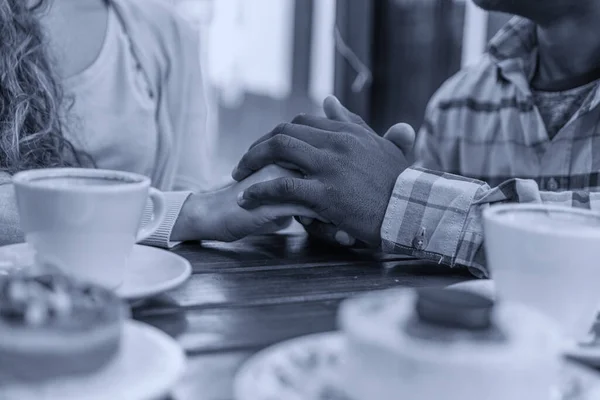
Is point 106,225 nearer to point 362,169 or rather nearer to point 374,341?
point 374,341

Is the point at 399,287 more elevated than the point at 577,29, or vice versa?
the point at 577,29

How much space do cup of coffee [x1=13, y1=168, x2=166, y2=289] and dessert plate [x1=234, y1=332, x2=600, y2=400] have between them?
0.72 feet

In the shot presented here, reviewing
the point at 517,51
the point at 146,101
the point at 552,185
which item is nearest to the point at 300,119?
the point at 146,101

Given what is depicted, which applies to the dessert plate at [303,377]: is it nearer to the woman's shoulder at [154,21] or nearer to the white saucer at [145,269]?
the white saucer at [145,269]

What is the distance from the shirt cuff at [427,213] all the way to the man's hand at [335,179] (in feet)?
0.07

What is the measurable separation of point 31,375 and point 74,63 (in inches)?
41.0

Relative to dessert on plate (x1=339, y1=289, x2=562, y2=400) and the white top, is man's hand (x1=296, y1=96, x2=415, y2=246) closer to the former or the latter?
the white top

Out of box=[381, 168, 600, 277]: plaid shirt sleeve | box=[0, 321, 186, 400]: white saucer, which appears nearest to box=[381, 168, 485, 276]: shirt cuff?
box=[381, 168, 600, 277]: plaid shirt sleeve

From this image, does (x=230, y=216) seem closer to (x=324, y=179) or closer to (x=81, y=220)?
(x=324, y=179)

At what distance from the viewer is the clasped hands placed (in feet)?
3.00

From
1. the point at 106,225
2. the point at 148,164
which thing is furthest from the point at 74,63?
the point at 106,225

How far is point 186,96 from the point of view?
4.96 feet

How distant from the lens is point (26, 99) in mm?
1087

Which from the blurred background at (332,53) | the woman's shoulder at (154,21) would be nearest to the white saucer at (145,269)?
the woman's shoulder at (154,21)
